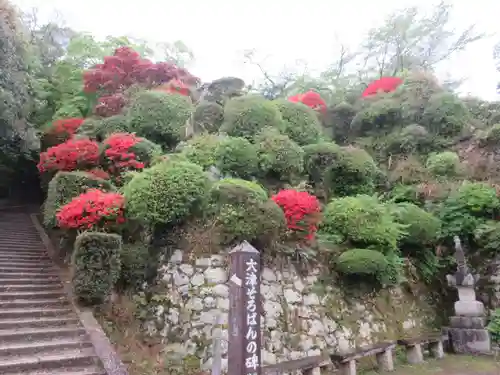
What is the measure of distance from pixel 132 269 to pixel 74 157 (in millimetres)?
4533

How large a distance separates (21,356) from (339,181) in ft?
28.8

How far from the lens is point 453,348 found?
393 inches

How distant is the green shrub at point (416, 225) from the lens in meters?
10.5

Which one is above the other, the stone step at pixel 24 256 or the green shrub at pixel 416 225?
the green shrub at pixel 416 225

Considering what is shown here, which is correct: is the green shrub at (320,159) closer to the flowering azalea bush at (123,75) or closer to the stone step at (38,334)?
the flowering azalea bush at (123,75)

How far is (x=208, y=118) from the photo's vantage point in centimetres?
1309

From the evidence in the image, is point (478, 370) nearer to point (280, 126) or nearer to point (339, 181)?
point (339, 181)

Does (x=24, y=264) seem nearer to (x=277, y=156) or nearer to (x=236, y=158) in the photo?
(x=236, y=158)

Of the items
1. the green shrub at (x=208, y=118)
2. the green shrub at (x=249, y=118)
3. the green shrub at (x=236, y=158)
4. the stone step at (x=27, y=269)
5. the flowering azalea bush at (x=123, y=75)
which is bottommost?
the stone step at (x=27, y=269)

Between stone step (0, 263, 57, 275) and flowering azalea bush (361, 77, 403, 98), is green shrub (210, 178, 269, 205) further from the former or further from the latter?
flowering azalea bush (361, 77, 403, 98)

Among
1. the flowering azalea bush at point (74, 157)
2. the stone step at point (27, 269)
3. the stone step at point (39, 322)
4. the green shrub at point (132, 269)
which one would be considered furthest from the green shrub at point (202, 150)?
the stone step at point (39, 322)

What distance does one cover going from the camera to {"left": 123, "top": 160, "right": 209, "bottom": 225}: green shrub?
7.36m

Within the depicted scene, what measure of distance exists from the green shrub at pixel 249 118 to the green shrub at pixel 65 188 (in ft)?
14.0

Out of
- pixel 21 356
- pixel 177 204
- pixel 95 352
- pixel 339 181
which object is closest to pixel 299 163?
pixel 339 181
